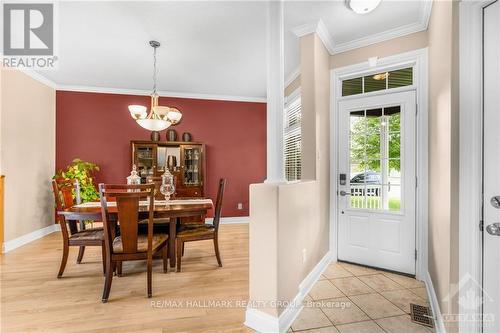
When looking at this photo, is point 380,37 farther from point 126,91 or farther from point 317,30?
point 126,91

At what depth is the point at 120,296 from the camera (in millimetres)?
2311

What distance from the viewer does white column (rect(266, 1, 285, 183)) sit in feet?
6.09

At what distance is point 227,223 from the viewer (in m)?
5.35

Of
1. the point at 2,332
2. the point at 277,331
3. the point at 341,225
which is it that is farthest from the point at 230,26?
the point at 2,332

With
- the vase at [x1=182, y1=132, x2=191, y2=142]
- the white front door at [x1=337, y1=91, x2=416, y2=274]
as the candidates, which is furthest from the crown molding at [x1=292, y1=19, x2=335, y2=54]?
the vase at [x1=182, y1=132, x2=191, y2=142]

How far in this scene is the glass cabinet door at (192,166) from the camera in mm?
5039

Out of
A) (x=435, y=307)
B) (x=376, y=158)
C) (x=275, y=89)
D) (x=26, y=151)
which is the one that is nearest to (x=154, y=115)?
(x=275, y=89)

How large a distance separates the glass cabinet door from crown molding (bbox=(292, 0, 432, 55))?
10.0 feet

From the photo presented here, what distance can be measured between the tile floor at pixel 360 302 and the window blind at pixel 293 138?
5.65 ft

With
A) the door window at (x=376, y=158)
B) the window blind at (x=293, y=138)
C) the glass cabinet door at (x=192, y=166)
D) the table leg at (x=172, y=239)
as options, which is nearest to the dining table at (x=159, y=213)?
the table leg at (x=172, y=239)

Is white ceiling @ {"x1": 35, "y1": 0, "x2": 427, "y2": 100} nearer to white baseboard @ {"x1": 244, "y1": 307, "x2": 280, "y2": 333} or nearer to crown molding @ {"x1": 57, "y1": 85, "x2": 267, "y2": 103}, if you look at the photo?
crown molding @ {"x1": 57, "y1": 85, "x2": 267, "y2": 103}

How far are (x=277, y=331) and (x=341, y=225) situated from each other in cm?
166

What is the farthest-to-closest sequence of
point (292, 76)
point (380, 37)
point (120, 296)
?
point (292, 76)
point (380, 37)
point (120, 296)

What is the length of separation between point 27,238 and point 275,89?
15.1 feet
